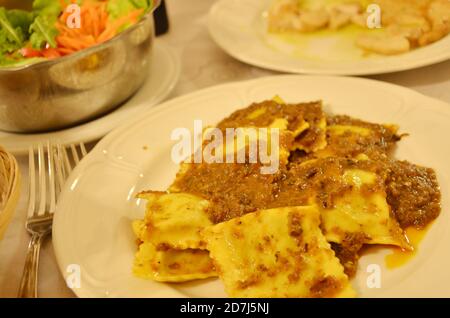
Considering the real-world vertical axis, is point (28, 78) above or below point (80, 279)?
above

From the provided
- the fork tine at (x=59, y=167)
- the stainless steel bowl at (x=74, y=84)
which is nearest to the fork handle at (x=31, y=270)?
the fork tine at (x=59, y=167)

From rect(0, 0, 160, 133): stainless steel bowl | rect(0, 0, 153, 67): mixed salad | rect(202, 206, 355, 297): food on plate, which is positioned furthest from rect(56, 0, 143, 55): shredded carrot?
rect(202, 206, 355, 297): food on plate

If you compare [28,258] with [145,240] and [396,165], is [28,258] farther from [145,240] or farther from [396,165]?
[396,165]

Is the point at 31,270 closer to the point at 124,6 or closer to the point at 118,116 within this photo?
the point at 118,116

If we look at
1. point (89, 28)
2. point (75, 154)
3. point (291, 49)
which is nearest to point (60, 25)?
point (89, 28)

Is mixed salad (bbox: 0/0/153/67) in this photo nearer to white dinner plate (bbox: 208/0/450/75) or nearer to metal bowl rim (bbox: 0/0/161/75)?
metal bowl rim (bbox: 0/0/161/75)
